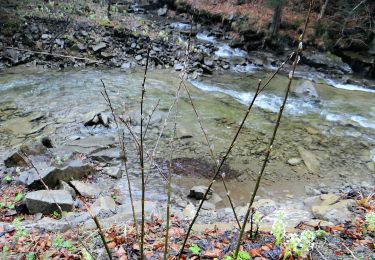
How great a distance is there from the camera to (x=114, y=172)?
6.76m

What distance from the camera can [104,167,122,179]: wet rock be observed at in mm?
6723

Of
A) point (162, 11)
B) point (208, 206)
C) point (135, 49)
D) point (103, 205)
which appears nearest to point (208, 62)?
point (135, 49)

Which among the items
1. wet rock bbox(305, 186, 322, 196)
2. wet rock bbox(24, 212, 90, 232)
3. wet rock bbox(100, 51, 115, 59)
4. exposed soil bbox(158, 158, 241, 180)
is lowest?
exposed soil bbox(158, 158, 241, 180)

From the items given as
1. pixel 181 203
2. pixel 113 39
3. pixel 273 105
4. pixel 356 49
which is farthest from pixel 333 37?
pixel 181 203

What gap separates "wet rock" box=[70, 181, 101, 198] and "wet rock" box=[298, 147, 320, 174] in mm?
4701

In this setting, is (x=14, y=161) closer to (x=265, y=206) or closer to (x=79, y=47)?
(x=265, y=206)

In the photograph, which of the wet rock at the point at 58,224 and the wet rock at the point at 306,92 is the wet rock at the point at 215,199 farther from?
the wet rock at the point at 306,92

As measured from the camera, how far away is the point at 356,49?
56.7 ft

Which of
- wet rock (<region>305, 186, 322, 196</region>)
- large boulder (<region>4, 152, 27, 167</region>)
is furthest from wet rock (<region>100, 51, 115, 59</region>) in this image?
wet rock (<region>305, 186, 322, 196</region>)

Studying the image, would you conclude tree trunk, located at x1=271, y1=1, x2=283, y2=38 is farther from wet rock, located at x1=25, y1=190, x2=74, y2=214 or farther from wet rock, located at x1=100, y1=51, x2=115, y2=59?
wet rock, located at x1=25, y1=190, x2=74, y2=214

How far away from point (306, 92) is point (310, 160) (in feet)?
17.0

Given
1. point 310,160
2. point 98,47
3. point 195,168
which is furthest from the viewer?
point 98,47

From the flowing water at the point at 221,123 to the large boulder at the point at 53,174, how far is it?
2.49ft

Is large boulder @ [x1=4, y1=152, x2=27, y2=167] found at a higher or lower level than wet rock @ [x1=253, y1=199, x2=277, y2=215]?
lower
